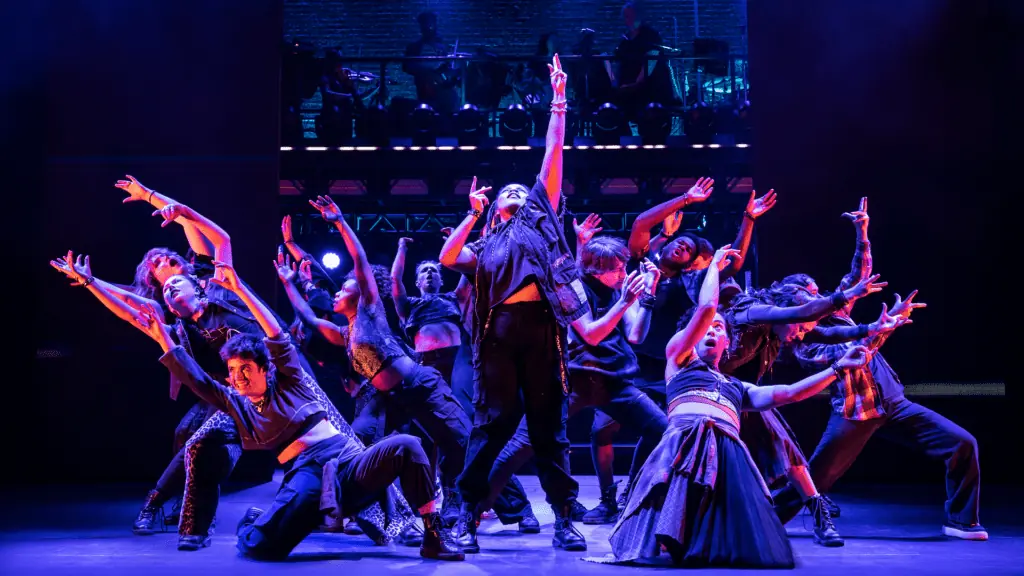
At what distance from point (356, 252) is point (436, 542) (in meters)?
1.52

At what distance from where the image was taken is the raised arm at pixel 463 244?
3924 millimetres

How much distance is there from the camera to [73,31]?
273 inches

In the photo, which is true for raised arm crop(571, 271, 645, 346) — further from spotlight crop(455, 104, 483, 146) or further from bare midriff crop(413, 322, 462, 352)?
spotlight crop(455, 104, 483, 146)

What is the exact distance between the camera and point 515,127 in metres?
7.89

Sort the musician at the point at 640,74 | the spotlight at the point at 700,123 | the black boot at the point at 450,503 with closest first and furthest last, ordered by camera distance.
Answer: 1. the black boot at the point at 450,503
2. the spotlight at the point at 700,123
3. the musician at the point at 640,74

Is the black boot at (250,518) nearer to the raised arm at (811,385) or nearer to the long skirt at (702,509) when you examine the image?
the long skirt at (702,509)

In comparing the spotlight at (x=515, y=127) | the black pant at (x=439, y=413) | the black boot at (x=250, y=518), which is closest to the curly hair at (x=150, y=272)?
the black pant at (x=439, y=413)

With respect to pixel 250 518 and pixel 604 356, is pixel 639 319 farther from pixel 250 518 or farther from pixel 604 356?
pixel 250 518

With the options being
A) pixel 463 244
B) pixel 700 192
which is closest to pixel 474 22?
pixel 700 192

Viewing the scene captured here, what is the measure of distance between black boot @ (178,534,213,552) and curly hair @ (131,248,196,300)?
1.64 m

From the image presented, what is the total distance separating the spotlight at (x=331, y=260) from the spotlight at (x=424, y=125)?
120cm

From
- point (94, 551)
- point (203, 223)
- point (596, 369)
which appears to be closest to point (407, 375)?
point (596, 369)

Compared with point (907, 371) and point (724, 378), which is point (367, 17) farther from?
point (724, 378)

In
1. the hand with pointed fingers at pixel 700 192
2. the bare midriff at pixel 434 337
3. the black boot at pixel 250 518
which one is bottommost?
the black boot at pixel 250 518
